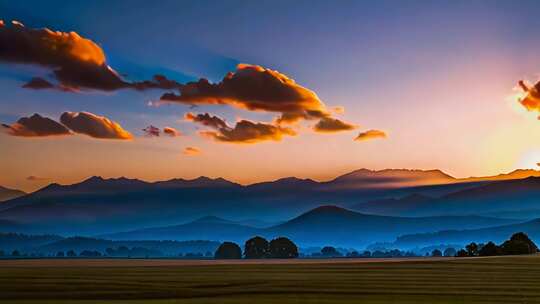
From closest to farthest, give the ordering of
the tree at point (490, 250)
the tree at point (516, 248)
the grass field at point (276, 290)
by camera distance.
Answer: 1. the grass field at point (276, 290)
2. the tree at point (516, 248)
3. the tree at point (490, 250)

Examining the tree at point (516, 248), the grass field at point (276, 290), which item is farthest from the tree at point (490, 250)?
the grass field at point (276, 290)

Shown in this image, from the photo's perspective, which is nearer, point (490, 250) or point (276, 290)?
point (276, 290)

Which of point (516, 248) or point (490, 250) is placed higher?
point (516, 248)

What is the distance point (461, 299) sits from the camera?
57719mm

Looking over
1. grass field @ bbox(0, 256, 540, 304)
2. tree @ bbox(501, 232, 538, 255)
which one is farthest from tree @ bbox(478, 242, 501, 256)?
grass field @ bbox(0, 256, 540, 304)

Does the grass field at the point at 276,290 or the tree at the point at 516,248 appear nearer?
the grass field at the point at 276,290

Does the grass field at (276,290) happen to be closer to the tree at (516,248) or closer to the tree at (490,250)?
the tree at (490,250)

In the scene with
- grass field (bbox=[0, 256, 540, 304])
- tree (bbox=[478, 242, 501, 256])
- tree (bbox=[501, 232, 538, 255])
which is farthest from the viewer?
tree (bbox=[478, 242, 501, 256])

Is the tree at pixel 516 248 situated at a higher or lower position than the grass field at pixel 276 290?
higher

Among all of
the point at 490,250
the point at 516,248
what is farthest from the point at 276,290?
the point at 516,248

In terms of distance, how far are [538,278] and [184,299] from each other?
44.5m

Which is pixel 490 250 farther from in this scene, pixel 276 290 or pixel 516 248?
pixel 276 290

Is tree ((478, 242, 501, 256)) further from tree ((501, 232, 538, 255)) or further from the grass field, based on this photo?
the grass field

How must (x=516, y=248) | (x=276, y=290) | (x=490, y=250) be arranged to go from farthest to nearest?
(x=490, y=250)
(x=516, y=248)
(x=276, y=290)
